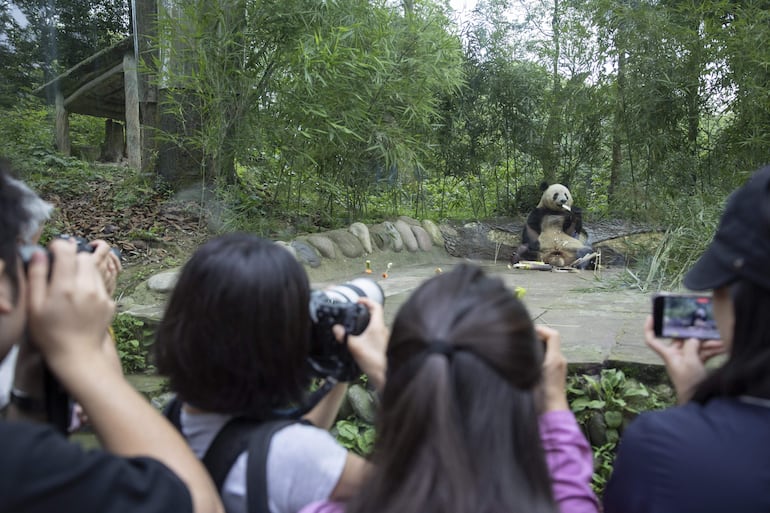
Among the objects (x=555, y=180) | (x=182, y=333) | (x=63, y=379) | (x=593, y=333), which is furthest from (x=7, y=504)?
(x=555, y=180)

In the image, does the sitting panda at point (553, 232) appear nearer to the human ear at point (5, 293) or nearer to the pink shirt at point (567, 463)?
the pink shirt at point (567, 463)

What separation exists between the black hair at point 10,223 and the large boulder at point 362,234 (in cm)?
496

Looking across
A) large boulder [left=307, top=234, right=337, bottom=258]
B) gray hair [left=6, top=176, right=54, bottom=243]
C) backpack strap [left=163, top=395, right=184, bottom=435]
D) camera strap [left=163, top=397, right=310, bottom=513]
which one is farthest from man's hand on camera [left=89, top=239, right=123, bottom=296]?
large boulder [left=307, top=234, right=337, bottom=258]

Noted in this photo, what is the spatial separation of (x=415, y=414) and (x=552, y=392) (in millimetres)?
444

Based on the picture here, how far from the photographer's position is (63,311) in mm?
857

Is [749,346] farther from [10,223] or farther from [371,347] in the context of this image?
[10,223]

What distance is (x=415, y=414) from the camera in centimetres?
75

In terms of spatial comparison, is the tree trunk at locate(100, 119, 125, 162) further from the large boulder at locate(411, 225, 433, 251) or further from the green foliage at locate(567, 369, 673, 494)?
the green foliage at locate(567, 369, 673, 494)

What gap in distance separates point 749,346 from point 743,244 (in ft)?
0.47

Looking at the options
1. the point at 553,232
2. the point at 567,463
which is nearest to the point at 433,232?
the point at 553,232

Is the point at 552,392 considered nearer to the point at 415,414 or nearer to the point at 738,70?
the point at 415,414

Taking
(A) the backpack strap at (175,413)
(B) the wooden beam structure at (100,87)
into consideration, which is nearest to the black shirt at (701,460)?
(A) the backpack strap at (175,413)

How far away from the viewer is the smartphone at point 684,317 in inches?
43.4

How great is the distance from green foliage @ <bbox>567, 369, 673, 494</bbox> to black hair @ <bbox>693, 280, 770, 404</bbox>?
144 centimetres
